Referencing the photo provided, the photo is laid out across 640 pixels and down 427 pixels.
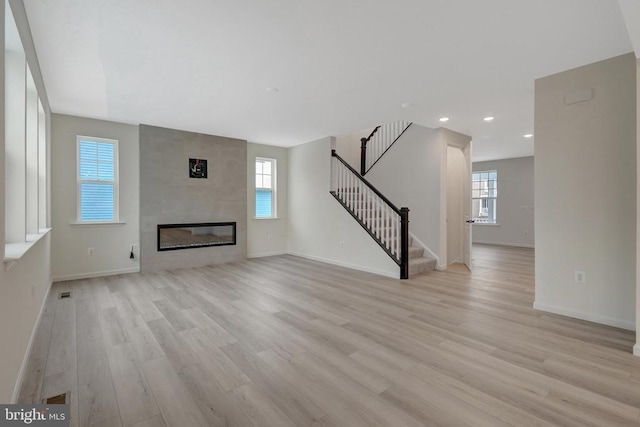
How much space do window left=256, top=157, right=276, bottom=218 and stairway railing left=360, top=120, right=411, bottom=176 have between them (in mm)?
2174

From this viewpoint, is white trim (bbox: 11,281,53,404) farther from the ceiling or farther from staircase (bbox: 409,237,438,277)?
staircase (bbox: 409,237,438,277)

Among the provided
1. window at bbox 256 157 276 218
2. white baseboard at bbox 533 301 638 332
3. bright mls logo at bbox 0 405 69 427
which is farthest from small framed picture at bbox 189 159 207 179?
white baseboard at bbox 533 301 638 332

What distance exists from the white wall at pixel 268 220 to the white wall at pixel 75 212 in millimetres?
2215

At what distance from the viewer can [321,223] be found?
6.48 meters

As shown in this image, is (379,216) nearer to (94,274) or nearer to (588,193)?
(588,193)

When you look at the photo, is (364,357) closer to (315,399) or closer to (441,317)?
(315,399)

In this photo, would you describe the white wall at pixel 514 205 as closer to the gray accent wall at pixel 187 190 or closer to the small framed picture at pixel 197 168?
the gray accent wall at pixel 187 190

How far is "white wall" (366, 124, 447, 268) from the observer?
5.51 metres

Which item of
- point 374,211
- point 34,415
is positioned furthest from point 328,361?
point 374,211

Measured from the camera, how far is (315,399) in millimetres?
1824

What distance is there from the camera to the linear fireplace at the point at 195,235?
18.4 feet

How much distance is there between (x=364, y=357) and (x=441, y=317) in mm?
1275

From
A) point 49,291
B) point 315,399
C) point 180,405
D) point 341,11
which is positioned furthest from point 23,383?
point 341,11

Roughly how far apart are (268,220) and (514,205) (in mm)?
7259
